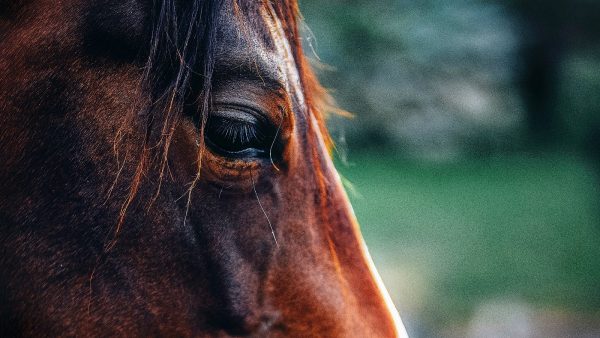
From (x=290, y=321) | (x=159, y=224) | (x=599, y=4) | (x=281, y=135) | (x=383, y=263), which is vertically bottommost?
(x=383, y=263)

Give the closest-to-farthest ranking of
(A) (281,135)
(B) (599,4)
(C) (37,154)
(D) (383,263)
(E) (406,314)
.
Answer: (C) (37,154) → (A) (281,135) → (E) (406,314) → (D) (383,263) → (B) (599,4)

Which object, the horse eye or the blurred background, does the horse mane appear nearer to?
the horse eye

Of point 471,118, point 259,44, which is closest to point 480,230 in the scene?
point 471,118

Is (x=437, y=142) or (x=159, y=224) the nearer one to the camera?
(x=159, y=224)

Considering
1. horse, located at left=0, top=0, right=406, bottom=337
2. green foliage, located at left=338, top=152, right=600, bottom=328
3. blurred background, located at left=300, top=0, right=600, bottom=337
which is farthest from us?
blurred background, located at left=300, top=0, right=600, bottom=337

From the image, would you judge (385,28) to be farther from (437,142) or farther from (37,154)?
(37,154)

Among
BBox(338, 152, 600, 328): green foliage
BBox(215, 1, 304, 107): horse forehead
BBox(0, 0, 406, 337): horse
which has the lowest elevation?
BBox(338, 152, 600, 328): green foliage

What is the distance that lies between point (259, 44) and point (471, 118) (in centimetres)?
791

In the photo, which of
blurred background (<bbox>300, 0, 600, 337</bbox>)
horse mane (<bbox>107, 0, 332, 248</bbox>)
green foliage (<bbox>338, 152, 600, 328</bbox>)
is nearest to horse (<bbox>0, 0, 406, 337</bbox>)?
horse mane (<bbox>107, 0, 332, 248</bbox>)

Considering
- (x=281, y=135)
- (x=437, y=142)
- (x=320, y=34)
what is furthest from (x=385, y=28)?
(x=281, y=135)

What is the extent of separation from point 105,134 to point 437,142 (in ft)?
26.7

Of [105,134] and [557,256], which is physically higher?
[105,134]

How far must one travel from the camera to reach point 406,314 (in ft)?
19.9

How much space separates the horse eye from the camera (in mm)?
1114
